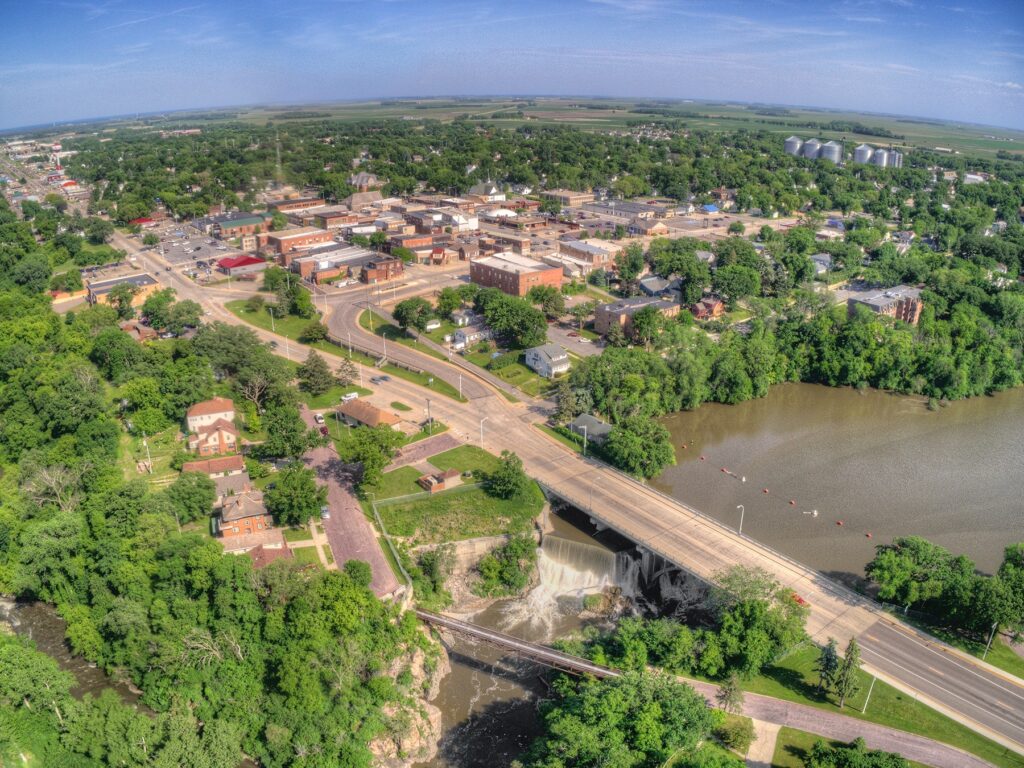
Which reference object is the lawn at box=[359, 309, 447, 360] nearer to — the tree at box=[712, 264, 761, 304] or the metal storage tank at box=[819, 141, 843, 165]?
the tree at box=[712, 264, 761, 304]

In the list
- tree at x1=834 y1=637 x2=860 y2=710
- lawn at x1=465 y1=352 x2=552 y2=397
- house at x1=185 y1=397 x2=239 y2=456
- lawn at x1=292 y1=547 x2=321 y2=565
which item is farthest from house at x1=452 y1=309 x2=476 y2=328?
tree at x1=834 y1=637 x2=860 y2=710

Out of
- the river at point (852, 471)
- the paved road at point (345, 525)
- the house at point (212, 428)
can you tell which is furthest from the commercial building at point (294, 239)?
the river at point (852, 471)

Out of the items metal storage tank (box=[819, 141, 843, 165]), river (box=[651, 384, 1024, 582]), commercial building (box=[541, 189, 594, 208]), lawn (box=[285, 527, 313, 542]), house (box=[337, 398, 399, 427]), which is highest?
metal storage tank (box=[819, 141, 843, 165])

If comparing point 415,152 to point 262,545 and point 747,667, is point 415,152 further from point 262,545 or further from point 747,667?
point 747,667

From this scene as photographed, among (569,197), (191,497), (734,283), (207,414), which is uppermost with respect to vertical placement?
(569,197)

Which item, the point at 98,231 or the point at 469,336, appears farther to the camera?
the point at 98,231

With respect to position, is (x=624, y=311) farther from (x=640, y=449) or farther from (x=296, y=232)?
(x=296, y=232)

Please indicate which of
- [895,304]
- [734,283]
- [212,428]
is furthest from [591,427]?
[895,304]
